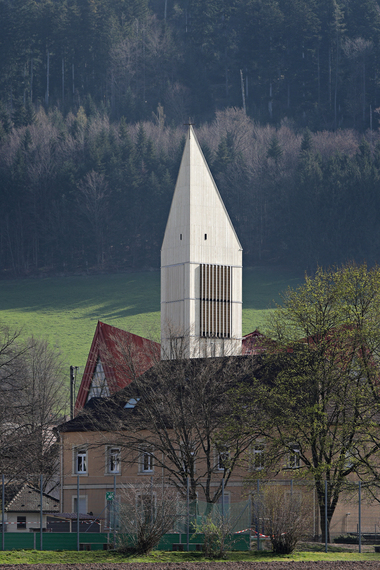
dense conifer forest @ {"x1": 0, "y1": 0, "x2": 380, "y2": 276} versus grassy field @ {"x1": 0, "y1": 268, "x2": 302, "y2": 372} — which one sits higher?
dense conifer forest @ {"x1": 0, "y1": 0, "x2": 380, "y2": 276}

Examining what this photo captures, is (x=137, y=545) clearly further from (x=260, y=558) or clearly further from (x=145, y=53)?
(x=145, y=53)

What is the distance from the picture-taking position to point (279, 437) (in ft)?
125

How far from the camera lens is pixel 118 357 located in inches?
2076

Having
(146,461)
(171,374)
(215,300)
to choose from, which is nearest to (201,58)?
(215,300)

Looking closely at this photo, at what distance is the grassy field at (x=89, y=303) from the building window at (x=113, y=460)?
35474 mm

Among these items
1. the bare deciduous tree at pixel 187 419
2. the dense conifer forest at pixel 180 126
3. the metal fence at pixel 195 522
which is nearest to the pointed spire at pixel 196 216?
the bare deciduous tree at pixel 187 419

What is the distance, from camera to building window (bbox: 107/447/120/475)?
1752 inches

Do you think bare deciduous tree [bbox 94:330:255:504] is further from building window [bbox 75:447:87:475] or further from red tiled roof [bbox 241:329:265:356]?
building window [bbox 75:447:87:475]

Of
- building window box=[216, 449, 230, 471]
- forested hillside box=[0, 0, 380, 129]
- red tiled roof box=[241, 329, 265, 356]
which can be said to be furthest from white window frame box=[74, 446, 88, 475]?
forested hillside box=[0, 0, 380, 129]

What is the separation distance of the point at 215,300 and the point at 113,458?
2262cm

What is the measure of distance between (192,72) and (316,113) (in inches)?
A: 1237

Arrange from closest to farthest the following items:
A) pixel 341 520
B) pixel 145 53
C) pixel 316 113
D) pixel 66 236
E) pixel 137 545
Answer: pixel 137 545
pixel 341 520
pixel 66 236
pixel 316 113
pixel 145 53

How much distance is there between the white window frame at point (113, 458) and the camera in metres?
44.4

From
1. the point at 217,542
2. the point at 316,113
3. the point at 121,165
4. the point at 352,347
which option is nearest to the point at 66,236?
the point at 121,165
